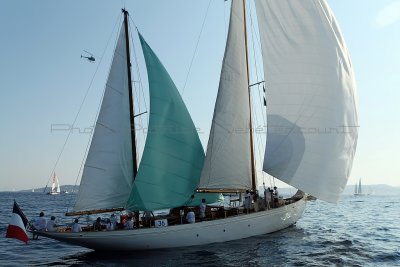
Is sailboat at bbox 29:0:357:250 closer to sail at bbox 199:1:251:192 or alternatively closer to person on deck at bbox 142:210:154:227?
sail at bbox 199:1:251:192

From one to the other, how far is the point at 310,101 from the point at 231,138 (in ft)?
16.8

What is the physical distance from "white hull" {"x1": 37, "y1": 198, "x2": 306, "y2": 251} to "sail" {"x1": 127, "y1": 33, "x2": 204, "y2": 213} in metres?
1.67

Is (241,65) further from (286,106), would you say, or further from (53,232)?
(53,232)

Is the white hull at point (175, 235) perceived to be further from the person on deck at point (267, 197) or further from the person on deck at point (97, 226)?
the person on deck at point (97, 226)

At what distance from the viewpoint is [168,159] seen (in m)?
20.5

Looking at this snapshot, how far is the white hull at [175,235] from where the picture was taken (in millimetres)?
18188

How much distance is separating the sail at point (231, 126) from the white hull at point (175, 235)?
2.34 meters

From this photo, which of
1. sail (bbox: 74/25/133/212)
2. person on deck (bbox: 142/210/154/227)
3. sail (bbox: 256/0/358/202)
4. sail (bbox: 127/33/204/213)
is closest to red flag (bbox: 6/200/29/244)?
sail (bbox: 74/25/133/212)

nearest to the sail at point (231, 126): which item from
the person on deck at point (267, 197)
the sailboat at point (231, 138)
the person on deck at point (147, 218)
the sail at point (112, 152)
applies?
the sailboat at point (231, 138)

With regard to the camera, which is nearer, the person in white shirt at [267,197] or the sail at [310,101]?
the sail at [310,101]

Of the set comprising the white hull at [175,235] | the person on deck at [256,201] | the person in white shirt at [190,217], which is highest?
the person on deck at [256,201]

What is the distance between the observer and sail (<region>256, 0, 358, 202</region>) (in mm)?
20906

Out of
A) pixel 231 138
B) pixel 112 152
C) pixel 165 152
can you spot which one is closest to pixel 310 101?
pixel 231 138

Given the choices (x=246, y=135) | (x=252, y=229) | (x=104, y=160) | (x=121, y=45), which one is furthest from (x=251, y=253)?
(x=121, y=45)
